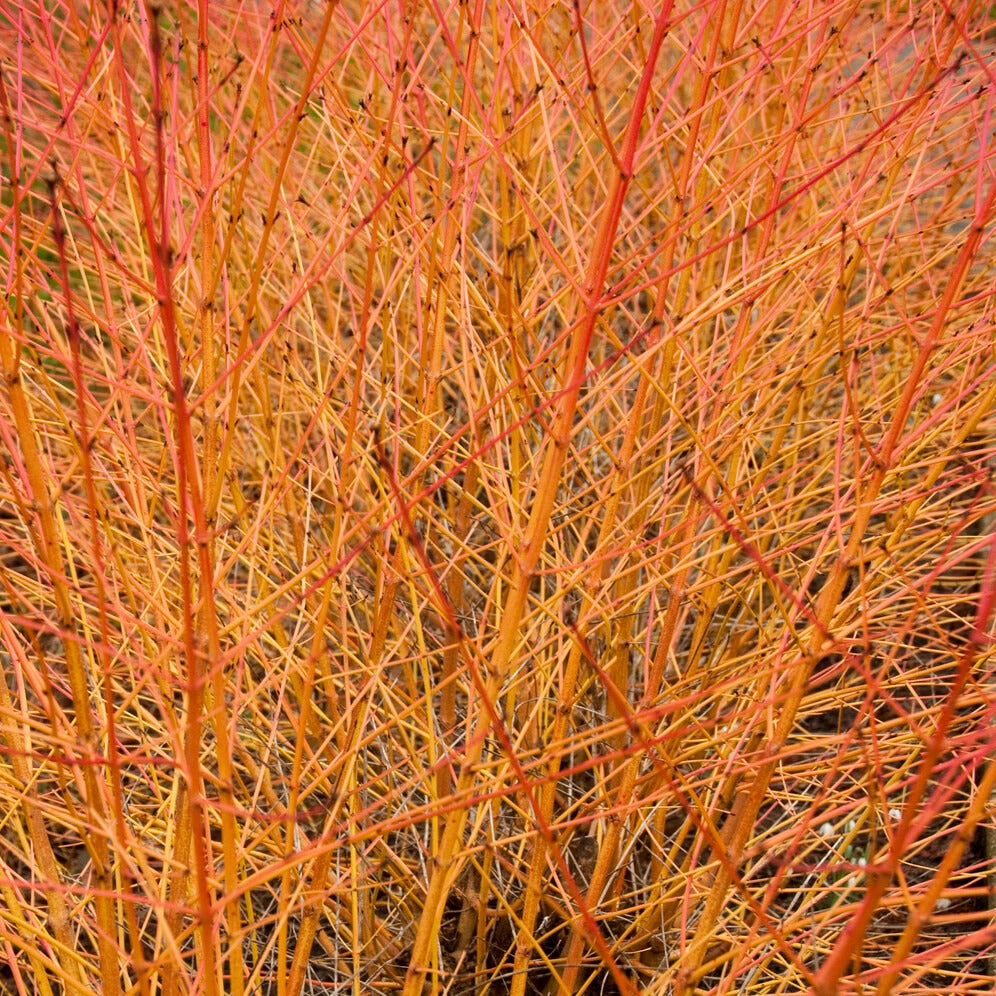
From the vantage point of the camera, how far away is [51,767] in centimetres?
263

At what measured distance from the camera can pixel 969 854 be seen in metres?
3.61

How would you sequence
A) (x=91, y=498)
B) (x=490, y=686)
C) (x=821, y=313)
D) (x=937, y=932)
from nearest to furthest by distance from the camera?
(x=91, y=498) → (x=490, y=686) → (x=821, y=313) → (x=937, y=932)

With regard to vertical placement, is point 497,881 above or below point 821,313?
below

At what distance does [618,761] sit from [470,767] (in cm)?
112

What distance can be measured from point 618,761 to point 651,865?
31 cm

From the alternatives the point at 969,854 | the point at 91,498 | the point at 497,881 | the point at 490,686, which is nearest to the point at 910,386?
the point at 490,686

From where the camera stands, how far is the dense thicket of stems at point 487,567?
1.76 meters

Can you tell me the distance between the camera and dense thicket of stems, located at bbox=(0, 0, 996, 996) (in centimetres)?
176

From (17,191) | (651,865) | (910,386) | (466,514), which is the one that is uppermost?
(17,191)

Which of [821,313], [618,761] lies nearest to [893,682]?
[618,761]

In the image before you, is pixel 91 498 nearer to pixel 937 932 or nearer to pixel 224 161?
pixel 224 161

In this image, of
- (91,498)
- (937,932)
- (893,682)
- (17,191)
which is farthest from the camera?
(937,932)

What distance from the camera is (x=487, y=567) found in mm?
2535

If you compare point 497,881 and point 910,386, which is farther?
point 497,881
